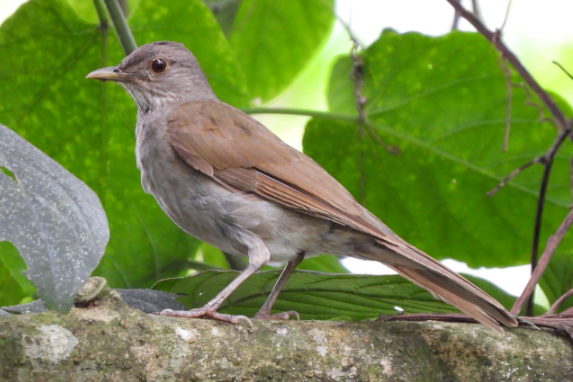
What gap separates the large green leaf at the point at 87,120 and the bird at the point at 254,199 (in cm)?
37

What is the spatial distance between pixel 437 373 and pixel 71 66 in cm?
256

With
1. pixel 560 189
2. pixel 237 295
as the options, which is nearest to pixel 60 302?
pixel 237 295

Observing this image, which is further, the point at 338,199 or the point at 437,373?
the point at 338,199

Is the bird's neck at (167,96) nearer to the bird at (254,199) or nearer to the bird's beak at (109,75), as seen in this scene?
the bird's beak at (109,75)

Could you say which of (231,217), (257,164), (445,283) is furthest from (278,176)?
(445,283)

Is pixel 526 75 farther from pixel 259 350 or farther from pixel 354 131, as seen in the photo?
pixel 259 350

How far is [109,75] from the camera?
11.8 ft

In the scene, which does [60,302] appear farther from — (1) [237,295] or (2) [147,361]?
(1) [237,295]

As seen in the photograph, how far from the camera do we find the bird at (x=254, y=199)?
9.56ft

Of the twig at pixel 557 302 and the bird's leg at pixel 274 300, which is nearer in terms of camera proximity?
the twig at pixel 557 302

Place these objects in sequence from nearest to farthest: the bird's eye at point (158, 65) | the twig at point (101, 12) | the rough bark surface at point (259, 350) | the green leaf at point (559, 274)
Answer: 1. the rough bark surface at point (259, 350)
2. the green leaf at point (559, 274)
3. the twig at point (101, 12)
4. the bird's eye at point (158, 65)

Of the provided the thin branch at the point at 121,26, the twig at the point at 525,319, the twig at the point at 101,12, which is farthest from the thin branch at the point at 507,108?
the twig at the point at 101,12

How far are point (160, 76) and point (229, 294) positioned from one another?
5.38 ft

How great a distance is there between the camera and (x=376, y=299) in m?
2.78
